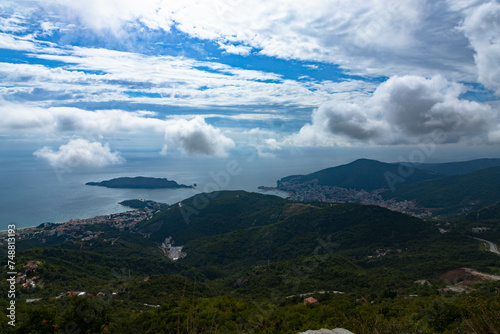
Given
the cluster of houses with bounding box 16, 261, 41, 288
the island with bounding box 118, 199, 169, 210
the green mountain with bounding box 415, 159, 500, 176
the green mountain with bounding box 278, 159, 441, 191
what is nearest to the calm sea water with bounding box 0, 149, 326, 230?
the island with bounding box 118, 199, 169, 210

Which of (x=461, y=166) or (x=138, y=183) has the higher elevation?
(x=461, y=166)

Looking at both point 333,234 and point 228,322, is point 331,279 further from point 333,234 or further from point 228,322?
point 333,234

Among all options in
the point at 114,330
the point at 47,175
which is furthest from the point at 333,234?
the point at 47,175

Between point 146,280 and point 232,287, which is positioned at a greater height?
point 146,280

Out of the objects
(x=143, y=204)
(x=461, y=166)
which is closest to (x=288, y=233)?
(x=143, y=204)

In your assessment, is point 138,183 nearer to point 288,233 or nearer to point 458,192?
point 288,233

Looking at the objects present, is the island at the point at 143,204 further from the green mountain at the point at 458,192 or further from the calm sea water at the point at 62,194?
the green mountain at the point at 458,192

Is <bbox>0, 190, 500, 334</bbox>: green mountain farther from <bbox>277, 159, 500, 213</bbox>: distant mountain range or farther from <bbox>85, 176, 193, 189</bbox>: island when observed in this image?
<bbox>85, 176, 193, 189</bbox>: island
